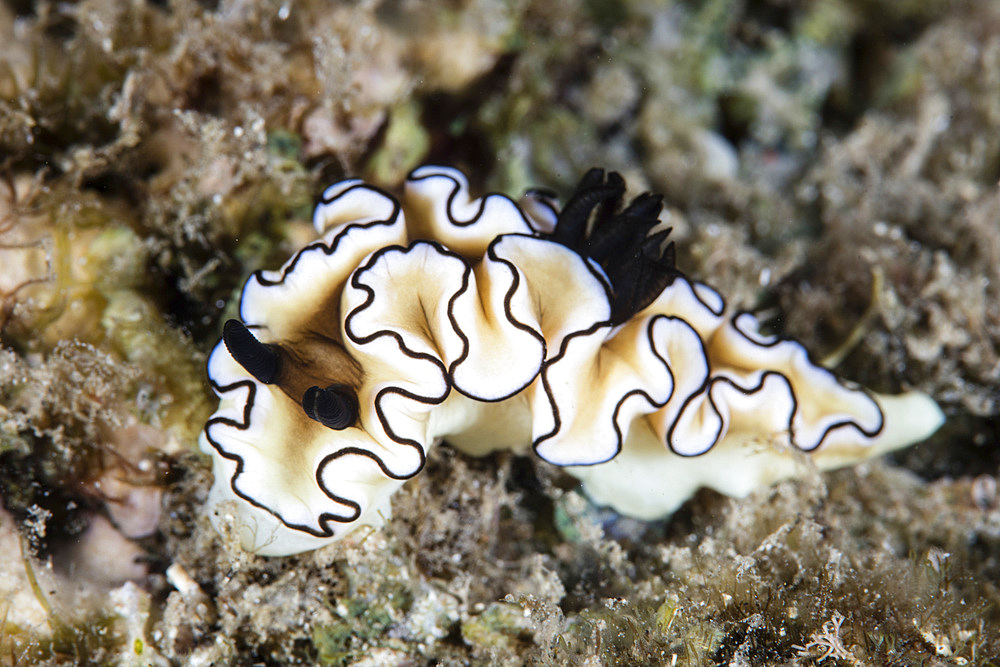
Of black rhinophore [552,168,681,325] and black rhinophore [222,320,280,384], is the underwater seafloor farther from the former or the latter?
black rhinophore [552,168,681,325]

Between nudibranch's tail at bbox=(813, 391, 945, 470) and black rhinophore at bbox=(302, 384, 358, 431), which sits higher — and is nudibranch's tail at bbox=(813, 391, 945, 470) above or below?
above

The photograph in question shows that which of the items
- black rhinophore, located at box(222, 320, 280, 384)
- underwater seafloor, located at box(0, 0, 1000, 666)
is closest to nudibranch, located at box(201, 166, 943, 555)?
black rhinophore, located at box(222, 320, 280, 384)

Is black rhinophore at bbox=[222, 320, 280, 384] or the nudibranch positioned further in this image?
the nudibranch

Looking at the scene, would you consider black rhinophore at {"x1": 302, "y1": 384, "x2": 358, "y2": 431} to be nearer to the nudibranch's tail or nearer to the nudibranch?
the nudibranch

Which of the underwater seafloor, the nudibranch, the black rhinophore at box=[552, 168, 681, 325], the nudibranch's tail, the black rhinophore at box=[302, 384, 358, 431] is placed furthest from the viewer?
the nudibranch's tail

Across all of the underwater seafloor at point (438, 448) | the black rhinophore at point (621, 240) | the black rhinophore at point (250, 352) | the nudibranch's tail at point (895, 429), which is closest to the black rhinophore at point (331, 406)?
the black rhinophore at point (250, 352)

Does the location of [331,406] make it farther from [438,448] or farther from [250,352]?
[438,448]

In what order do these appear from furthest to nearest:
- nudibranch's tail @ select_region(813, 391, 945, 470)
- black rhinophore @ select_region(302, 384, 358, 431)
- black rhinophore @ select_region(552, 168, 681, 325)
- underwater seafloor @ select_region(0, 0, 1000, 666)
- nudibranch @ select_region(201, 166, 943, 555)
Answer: nudibranch's tail @ select_region(813, 391, 945, 470)
black rhinophore @ select_region(552, 168, 681, 325)
underwater seafloor @ select_region(0, 0, 1000, 666)
nudibranch @ select_region(201, 166, 943, 555)
black rhinophore @ select_region(302, 384, 358, 431)

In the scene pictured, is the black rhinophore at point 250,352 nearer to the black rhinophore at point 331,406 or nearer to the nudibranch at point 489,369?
the nudibranch at point 489,369
